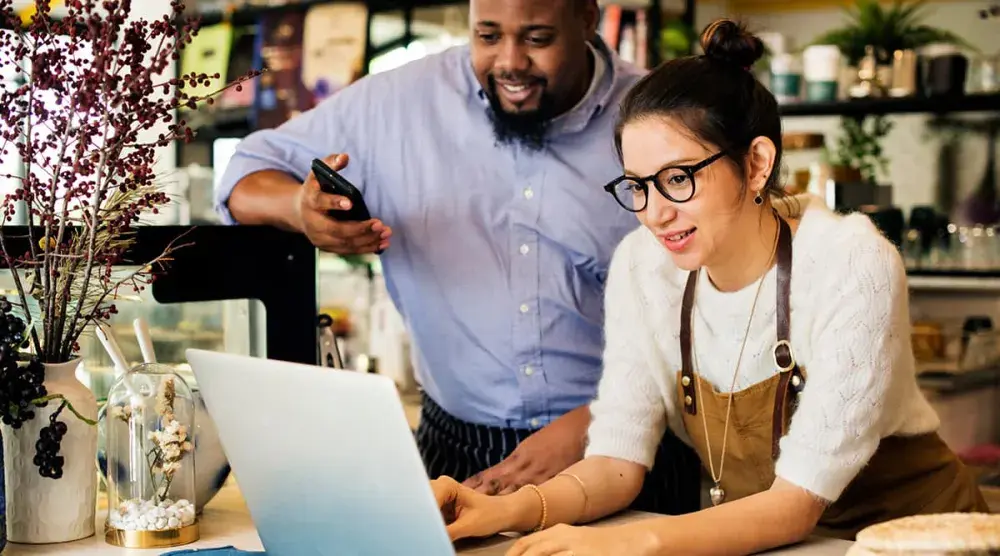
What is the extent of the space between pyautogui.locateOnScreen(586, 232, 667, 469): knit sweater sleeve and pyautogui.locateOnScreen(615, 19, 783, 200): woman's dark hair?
0.81 ft

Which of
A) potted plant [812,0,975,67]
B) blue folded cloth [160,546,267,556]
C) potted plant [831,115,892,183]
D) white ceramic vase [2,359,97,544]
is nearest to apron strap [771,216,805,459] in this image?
blue folded cloth [160,546,267,556]

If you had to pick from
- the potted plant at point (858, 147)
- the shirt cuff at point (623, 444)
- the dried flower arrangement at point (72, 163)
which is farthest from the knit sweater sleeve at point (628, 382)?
the potted plant at point (858, 147)

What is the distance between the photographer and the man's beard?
218cm

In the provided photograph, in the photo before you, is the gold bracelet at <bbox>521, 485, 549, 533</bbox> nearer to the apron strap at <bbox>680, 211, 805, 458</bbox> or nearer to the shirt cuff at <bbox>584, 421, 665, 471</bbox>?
the shirt cuff at <bbox>584, 421, 665, 471</bbox>

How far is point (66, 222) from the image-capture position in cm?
153

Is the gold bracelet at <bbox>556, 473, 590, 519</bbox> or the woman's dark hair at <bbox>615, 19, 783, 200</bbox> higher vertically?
the woman's dark hair at <bbox>615, 19, 783, 200</bbox>

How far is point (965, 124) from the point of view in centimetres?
677

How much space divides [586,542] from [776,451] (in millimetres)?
472

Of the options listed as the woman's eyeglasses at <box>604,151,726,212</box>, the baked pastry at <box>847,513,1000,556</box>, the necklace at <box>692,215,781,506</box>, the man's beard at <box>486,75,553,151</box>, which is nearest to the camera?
the baked pastry at <box>847,513,1000,556</box>

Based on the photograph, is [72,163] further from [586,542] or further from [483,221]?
[483,221]

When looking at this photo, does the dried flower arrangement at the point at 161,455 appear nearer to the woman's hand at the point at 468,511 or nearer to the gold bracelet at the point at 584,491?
the woman's hand at the point at 468,511

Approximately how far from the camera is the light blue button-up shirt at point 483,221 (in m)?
2.27

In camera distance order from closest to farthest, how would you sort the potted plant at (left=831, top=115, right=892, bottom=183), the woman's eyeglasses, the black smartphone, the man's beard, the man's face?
the woman's eyeglasses → the black smartphone → the man's face → the man's beard → the potted plant at (left=831, top=115, right=892, bottom=183)

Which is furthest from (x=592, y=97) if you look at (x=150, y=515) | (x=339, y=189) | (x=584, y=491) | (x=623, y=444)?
(x=150, y=515)
